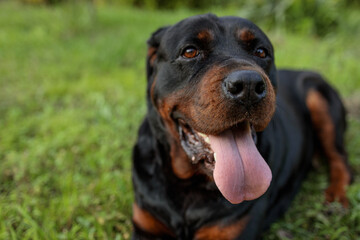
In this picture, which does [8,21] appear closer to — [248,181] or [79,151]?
[79,151]

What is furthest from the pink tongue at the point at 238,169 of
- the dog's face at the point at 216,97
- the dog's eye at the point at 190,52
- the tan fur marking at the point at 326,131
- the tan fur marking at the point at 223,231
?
the tan fur marking at the point at 326,131

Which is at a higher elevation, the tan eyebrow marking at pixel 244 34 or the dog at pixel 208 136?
the tan eyebrow marking at pixel 244 34

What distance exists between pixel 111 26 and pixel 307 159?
20.8ft

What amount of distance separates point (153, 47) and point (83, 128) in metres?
1.61

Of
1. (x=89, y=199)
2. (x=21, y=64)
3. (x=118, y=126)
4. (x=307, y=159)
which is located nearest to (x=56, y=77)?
(x=21, y=64)

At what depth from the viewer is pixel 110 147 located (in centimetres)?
317

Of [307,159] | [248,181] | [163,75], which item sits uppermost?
[163,75]

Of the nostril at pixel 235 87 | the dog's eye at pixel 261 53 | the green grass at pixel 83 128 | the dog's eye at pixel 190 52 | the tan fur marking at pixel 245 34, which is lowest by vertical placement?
the green grass at pixel 83 128


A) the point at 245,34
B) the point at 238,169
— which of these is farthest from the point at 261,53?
the point at 238,169

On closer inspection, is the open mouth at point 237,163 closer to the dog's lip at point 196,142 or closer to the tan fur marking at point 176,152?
the dog's lip at point 196,142

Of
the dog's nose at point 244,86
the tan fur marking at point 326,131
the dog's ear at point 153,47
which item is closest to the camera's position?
the dog's nose at point 244,86

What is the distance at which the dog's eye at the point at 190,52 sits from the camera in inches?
75.3

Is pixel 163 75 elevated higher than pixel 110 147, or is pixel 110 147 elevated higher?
pixel 163 75

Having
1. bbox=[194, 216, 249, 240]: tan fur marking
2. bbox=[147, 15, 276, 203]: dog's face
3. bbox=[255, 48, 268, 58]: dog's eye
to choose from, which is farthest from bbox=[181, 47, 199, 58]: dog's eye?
bbox=[194, 216, 249, 240]: tan fur marking
